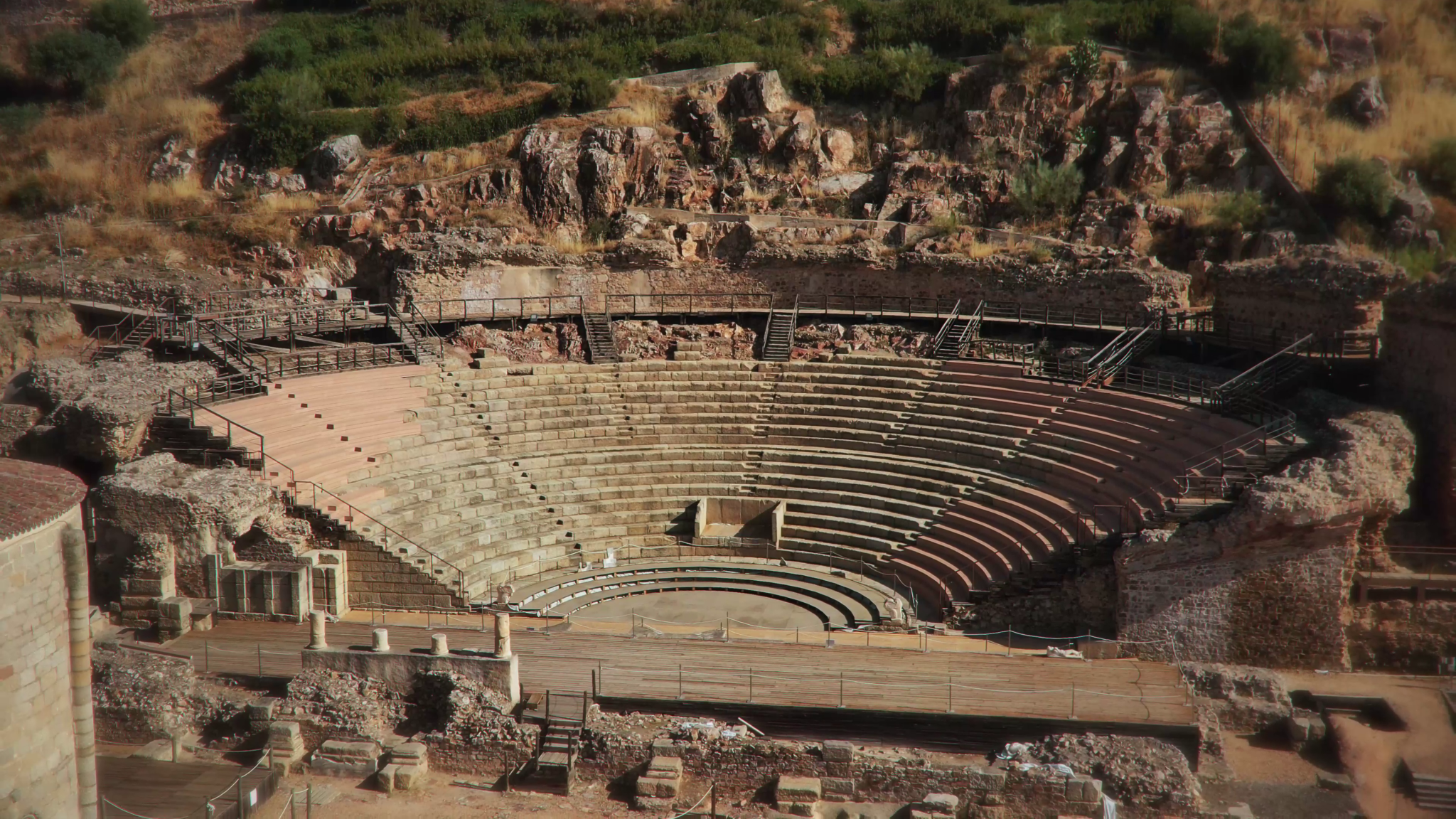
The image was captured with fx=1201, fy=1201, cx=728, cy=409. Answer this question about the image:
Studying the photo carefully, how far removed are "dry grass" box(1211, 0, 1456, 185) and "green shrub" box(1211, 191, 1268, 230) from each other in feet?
6.66

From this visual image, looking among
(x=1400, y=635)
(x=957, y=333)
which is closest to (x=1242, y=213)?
(x=957, y=333)

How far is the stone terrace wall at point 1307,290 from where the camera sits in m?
25.7

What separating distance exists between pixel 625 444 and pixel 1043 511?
10144 millimetres

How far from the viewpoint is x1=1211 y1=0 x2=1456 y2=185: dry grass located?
35.1 meters

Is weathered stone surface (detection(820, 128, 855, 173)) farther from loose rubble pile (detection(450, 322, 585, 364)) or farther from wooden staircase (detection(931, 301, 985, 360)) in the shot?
loose rubble pile (detection(450, 322, 585, 364))

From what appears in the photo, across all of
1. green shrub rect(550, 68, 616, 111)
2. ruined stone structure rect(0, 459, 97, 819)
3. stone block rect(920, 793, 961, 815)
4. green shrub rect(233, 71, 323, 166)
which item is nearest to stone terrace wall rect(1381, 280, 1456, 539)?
stone block rect(920, 793, 961, 815)

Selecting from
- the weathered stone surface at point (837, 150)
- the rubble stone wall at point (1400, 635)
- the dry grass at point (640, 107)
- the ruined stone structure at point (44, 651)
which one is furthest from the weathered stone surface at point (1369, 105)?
the ruined stone structure at point (44, 651)

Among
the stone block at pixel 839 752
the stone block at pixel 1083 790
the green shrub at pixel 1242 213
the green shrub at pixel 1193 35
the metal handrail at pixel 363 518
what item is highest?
the green shrub at pixel 1193 35

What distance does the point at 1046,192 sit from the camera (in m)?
36.2

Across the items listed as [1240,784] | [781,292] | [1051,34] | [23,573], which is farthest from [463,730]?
[1051,34]

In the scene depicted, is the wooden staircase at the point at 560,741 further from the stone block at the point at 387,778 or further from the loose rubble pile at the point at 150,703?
the loose rubble pile at the point at 150,703

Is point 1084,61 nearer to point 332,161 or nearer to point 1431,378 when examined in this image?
point 1431,378

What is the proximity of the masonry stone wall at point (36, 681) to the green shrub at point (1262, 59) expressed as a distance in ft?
116

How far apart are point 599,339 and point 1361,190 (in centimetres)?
2110
